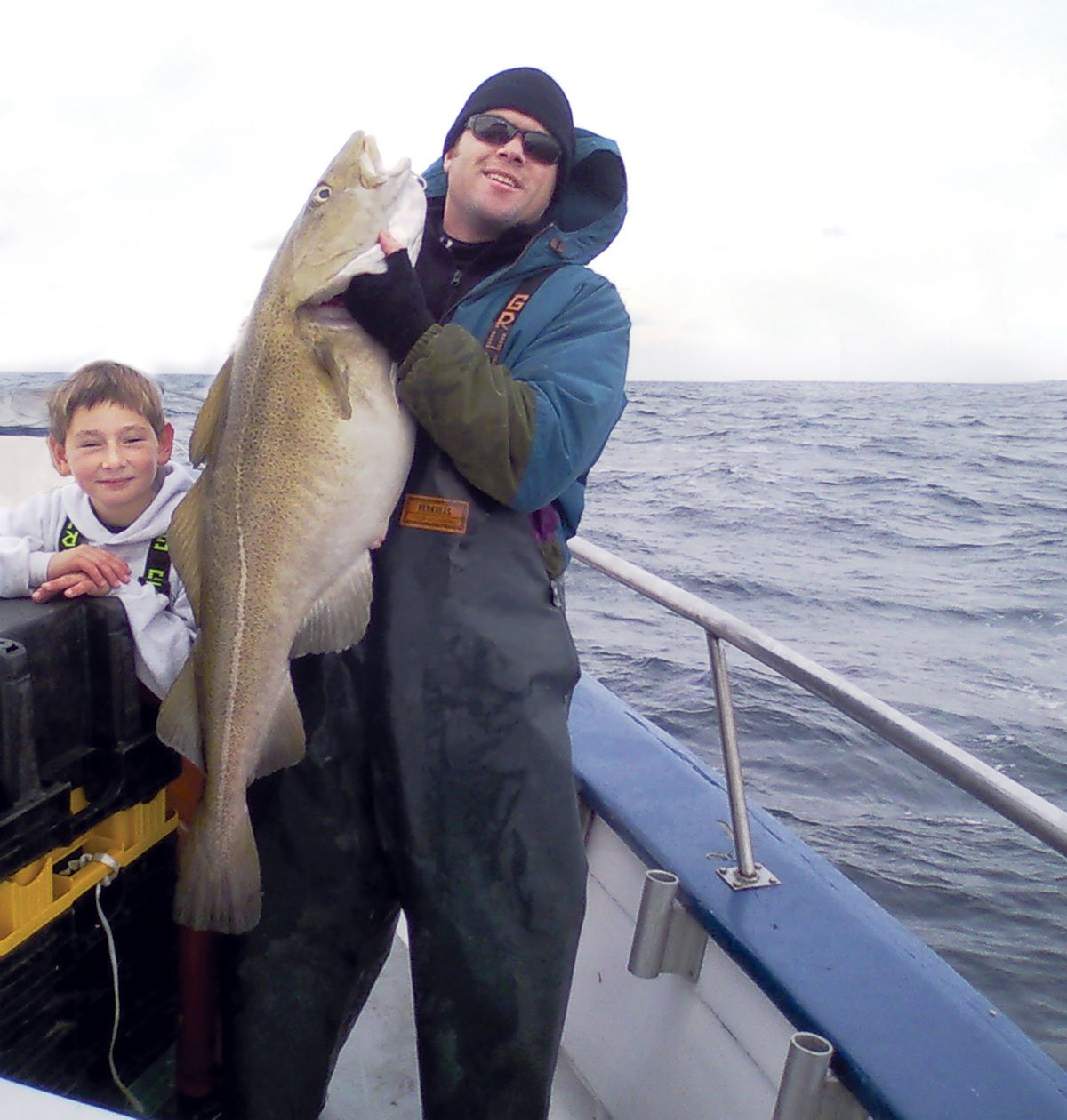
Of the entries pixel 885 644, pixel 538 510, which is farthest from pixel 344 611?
pixel 885 644

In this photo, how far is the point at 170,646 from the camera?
89.6 inches

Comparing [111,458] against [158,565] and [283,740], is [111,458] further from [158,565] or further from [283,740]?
[283,740]

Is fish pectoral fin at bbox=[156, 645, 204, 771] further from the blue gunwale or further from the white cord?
the blue gunwale

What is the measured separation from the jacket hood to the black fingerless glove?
1.40ft

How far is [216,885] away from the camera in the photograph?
205cm

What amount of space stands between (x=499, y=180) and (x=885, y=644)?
9007 millimetres

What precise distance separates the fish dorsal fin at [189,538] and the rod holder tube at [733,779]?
124cm

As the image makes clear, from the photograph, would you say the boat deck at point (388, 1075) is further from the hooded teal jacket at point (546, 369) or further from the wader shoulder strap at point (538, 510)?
the hooded teal jacket at point (546, 369)

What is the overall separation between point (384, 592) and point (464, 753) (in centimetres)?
37

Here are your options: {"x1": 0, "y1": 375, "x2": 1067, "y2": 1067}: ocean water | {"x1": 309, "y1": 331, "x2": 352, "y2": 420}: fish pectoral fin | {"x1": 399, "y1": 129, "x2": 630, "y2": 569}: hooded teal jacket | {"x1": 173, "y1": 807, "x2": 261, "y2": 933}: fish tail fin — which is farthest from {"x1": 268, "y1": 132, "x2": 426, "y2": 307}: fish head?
{"x1": 0, "y1": 375, "x2": 1067, "y2": 1067}: ocean water

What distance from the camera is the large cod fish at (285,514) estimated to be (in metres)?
2.02

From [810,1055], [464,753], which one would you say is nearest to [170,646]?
[464,753]

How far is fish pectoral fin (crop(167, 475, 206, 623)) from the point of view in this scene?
2133mm

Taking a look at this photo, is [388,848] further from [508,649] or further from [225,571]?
[225,571]
